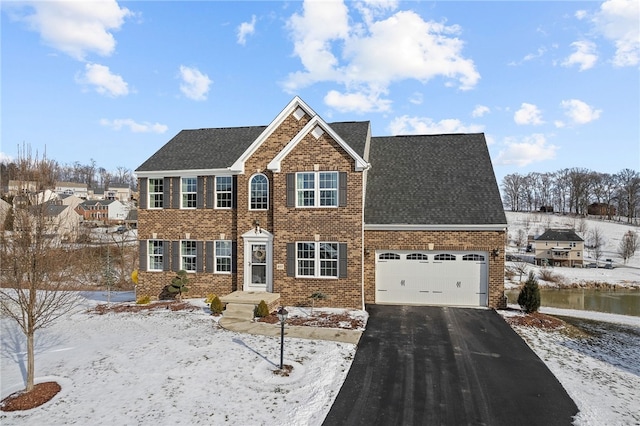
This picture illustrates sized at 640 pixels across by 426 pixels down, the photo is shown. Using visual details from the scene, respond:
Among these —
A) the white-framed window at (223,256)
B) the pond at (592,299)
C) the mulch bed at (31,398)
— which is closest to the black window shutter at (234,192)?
the white-framed window at (223,256)

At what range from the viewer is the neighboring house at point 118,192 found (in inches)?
3941

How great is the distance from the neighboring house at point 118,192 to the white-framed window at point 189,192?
93.9 meters

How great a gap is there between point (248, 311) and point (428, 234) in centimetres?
818

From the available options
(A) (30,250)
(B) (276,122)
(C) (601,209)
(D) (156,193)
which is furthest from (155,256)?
(C) (601,209)

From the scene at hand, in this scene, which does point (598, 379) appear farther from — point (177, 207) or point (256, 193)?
point (177, 207)

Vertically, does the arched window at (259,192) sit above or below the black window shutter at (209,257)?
above

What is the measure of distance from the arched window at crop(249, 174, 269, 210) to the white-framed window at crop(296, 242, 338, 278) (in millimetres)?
2598

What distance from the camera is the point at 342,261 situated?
15.2m

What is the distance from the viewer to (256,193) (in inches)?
653

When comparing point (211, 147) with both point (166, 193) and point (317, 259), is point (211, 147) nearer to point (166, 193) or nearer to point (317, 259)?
point (166, 193)

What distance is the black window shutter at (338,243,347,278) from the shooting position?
15141mm

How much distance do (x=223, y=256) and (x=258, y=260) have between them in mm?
1938

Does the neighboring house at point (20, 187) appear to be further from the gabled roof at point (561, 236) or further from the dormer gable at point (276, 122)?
the gabled roof at point (561, 236)

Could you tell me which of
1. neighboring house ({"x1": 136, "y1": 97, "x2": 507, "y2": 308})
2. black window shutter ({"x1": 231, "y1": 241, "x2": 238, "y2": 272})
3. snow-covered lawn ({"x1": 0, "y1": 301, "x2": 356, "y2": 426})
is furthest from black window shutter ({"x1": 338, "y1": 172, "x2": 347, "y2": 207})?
snow-covered lawn ({"x1": 0, "y1": 301, "x2": 356, "y2": 426})
